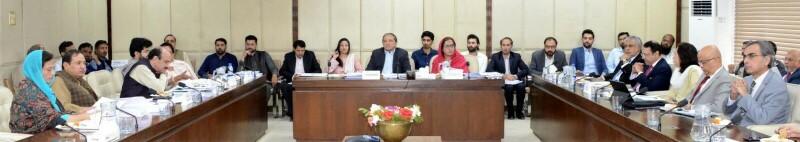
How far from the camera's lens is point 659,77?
6.99 m

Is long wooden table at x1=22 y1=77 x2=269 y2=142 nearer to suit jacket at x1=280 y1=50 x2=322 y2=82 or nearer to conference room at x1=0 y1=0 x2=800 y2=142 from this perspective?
conference room at x1=0 y1=0 x2=800 y2=142

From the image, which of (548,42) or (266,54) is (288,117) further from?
(548,42)

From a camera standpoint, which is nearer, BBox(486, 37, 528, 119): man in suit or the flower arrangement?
the flower arrangement

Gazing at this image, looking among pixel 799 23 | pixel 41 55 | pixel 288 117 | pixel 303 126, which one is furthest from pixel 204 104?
pixel 799 23

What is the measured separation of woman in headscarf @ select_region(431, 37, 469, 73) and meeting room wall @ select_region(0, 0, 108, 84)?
3698mm

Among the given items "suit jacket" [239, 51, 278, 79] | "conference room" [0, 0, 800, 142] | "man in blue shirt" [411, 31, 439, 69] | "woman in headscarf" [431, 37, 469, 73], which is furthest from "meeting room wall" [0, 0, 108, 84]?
"woman in headscarf" [431, 37, 469, 73]

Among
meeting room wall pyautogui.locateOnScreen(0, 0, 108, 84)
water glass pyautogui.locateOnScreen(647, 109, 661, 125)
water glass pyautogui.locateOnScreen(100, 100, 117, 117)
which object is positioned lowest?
water glass pyautogui.locateOnScreen(647, 109, 661, 125)

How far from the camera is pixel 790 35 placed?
8.78m

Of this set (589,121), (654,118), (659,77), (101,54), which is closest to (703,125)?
(654,118)

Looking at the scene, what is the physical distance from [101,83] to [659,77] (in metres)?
4.36

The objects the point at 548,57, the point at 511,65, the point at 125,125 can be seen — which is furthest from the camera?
the point at 548,57

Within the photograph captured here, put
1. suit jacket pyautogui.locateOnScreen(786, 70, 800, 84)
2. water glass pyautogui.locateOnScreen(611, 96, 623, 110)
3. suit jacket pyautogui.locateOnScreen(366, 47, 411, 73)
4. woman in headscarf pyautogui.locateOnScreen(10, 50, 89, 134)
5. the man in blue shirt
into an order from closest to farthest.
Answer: woman in headscarf pyautogui.locateOnScreen(10, 50, 89, 134) < water glass pyautogui.locateOnScreen(611, 96, 623, 110) < suit jacket pyautogui.locateOnScreen(786, 70, 800, 84) < suit jacket pyautogui.locateOnScreen(366, 47, 411, 73) < the man in blue shirt

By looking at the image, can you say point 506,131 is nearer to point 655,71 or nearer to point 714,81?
point 655,71

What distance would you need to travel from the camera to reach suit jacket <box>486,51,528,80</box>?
9648mm
